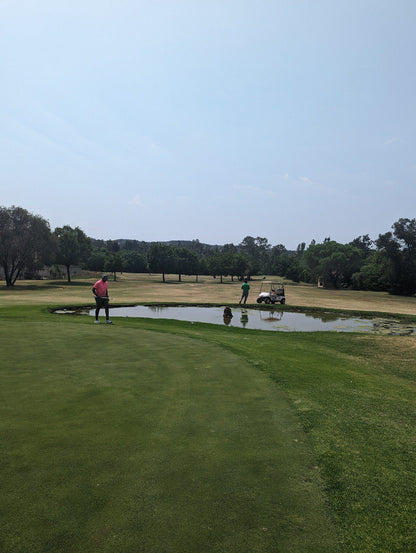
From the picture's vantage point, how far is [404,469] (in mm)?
5297

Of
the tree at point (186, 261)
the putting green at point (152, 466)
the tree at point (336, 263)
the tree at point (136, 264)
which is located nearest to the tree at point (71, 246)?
the tree at point (186, 261)

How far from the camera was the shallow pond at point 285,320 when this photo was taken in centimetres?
2436

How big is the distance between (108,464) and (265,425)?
298cm

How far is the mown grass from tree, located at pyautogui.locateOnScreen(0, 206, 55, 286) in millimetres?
72706

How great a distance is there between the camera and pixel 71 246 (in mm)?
96000

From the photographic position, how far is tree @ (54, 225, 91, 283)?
3740 inches

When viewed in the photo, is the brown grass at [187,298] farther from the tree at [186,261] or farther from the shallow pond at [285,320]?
the tree at [186,261]

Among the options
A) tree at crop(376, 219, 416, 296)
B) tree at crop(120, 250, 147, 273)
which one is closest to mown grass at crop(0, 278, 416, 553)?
tree at crop(376, 219, 416, 296)

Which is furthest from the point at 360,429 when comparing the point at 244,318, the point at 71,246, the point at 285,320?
the point at 71,246

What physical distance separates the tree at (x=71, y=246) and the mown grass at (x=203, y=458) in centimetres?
9055

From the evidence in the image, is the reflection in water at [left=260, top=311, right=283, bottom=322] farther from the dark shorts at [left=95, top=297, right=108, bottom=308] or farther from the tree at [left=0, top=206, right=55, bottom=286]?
the tree at [left=0, top=206, right=55, bottom=286]

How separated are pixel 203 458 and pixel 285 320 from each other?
24.5m

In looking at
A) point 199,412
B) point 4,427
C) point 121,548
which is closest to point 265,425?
point 199,412

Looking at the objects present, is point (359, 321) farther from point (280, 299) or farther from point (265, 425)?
point (265, 425)
